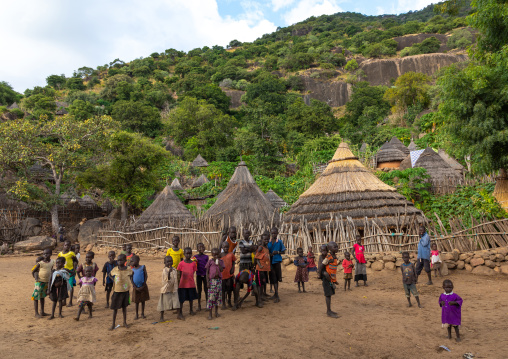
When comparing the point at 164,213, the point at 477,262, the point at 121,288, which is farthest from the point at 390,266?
the point at 164,213

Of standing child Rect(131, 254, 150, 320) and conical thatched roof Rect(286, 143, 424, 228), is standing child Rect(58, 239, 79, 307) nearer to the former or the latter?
standing child Rect(131, 254, 150, 320)

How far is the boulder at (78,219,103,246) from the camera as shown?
679 inches

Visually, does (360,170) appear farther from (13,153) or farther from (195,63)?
(195,63)

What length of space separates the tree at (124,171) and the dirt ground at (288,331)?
1221cm

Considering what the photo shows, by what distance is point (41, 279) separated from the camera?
6.11m

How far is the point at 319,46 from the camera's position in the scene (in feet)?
222

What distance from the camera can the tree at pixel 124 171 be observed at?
1875cm

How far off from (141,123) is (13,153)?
24877 mm

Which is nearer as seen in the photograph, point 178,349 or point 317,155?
point 178,349

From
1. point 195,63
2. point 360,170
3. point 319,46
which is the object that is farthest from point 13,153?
point 319,46

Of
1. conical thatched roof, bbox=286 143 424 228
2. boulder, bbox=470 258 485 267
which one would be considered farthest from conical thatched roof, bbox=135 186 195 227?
boulder, bbox=470 258 485 267

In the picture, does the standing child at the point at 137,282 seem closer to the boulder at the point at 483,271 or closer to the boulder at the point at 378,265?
the boulder at the point at 378,265

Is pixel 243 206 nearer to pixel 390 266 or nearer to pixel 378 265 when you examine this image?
pixel 378 265

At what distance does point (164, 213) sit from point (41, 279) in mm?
9526
